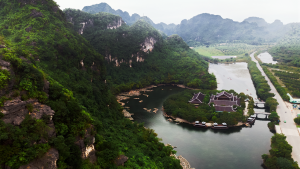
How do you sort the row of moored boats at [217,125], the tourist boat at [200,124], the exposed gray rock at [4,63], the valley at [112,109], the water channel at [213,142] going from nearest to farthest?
the valley at [112,109], the exposed gray rock at [4,63], the water channel at [213,142], the row of moored boats at [217,125], the tourist boat at [200,124]

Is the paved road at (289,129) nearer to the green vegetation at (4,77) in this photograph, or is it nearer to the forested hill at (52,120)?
the forested hill at (52,120)

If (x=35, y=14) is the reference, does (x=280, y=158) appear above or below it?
below

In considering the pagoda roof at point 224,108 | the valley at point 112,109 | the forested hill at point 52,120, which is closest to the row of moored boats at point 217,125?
the valley at point 112,109

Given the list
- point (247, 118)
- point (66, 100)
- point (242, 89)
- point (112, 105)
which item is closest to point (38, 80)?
point (66, 100)

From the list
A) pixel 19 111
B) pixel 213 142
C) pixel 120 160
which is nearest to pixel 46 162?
pixel 19 111

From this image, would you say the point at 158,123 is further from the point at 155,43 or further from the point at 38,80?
the point at 155,43

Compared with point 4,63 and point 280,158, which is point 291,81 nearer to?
point 280,158

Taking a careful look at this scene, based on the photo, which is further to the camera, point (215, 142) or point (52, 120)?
point (215, 142)
